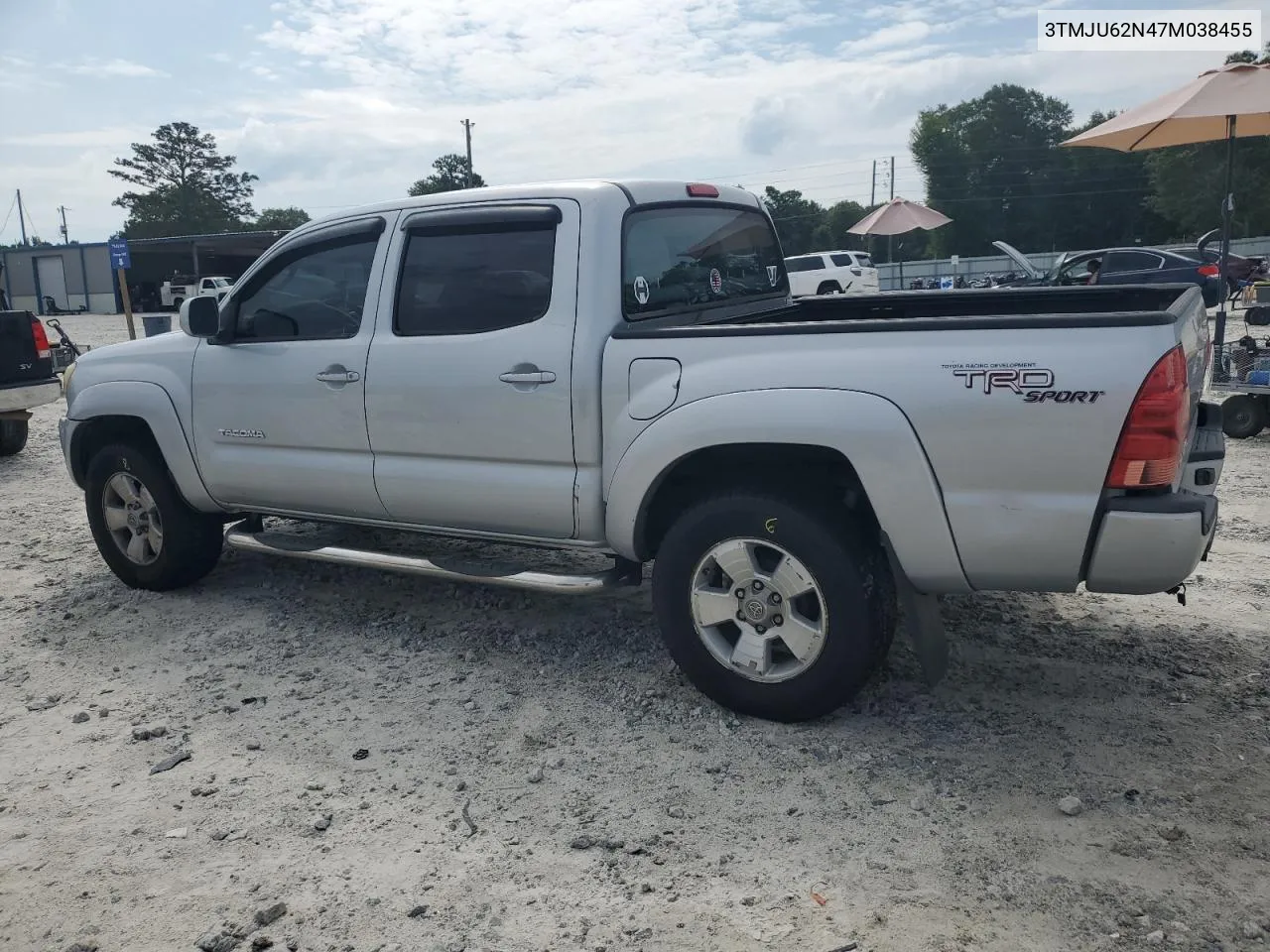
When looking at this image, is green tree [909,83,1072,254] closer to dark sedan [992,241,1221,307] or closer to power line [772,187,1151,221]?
power line [772,187,1151,221]

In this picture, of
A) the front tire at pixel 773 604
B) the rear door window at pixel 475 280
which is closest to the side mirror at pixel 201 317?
the rear door window at pixel 475 280

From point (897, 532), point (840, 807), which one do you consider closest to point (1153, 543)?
point (897, 532)

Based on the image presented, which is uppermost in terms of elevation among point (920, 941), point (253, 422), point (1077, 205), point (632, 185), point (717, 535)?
point (1077, 205)

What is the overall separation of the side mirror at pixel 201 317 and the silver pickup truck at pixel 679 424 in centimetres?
3

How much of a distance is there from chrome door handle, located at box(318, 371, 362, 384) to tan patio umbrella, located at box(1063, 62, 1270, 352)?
8.52 meters

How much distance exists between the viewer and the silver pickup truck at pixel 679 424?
3.09 m

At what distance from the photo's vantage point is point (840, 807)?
318cm

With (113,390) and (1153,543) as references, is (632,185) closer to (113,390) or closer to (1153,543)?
(1153,543)

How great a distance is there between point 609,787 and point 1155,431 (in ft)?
6.55

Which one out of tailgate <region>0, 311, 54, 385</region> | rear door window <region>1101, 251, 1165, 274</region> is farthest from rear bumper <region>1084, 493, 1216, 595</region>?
rear door window <region>1101, 251, 1165, 274</region>

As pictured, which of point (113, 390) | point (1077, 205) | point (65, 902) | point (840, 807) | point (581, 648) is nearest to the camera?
point (65, 902)

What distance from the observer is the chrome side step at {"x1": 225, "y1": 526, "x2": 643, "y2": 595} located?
4.04m

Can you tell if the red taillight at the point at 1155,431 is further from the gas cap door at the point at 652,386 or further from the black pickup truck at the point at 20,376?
the black pickup truck at the point at 20,376

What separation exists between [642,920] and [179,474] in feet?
11.8
